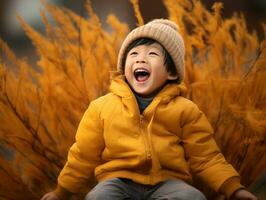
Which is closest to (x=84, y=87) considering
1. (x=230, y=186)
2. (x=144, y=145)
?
(x=144, y=145)

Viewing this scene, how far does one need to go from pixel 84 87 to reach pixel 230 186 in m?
0.63

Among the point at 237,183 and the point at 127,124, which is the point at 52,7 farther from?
the point at 237,183

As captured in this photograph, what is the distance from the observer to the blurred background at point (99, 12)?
1.97 m

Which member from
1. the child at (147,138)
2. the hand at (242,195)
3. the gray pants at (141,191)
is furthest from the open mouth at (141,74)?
the hand at (242,195)

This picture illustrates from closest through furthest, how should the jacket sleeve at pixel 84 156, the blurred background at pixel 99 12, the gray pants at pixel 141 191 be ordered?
the gray pants at pixel 141 191
the jacket sleeve at pixel 84 156
the blurred background at pixel 99 12

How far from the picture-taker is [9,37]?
205 cm

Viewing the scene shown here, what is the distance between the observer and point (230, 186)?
1411mm

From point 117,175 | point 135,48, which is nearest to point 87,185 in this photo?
point 117,175

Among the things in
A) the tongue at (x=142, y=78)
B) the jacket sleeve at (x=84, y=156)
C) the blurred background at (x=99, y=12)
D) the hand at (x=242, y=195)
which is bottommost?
the hand at (x=242, y=195)

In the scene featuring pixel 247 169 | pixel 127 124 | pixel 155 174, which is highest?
pixel 127 124

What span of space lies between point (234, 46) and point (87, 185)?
68cm

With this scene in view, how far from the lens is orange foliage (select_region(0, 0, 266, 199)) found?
168 centimetres

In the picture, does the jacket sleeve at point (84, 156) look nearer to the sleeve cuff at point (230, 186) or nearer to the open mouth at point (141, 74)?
the open mouth at point (141, 74)

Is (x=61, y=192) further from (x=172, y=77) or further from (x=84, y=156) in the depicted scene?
(x=172, y=77)
